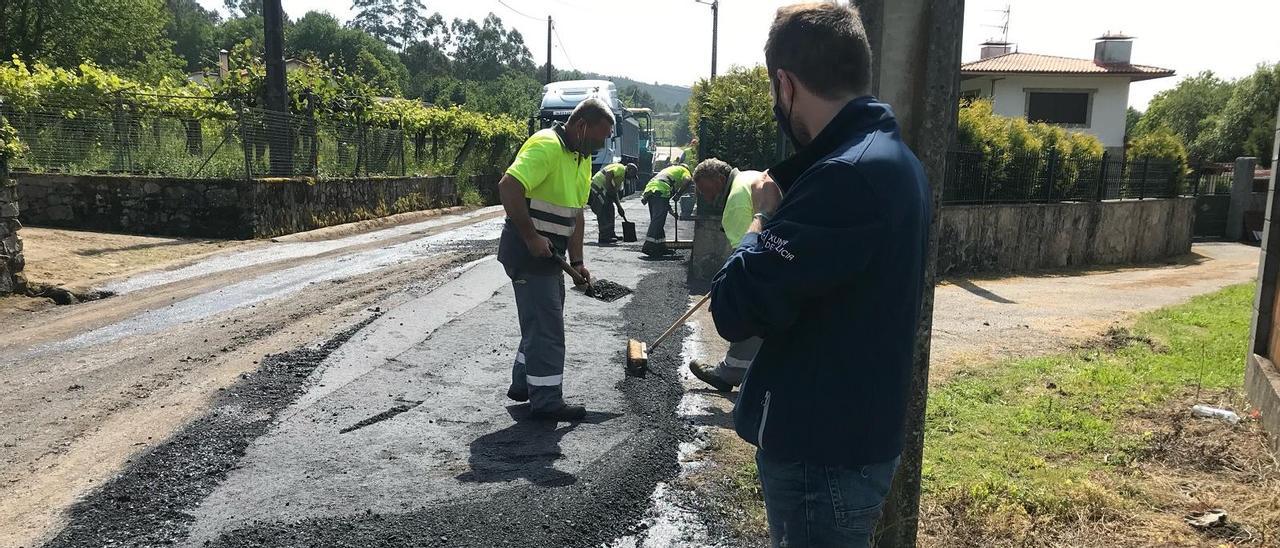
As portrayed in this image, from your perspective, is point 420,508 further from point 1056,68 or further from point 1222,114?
point 1222,114

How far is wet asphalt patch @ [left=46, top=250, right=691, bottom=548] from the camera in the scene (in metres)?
3.17

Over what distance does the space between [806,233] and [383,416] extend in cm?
356

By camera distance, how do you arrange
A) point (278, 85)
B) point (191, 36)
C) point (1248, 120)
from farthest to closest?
point (191, 36), point (1248, 120), point (278, 85)

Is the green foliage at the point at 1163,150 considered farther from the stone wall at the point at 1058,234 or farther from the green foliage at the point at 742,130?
the green foliage at the point at 742,130

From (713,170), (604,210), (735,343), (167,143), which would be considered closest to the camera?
(735,343)

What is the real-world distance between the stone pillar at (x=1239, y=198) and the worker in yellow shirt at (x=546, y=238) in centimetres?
2624

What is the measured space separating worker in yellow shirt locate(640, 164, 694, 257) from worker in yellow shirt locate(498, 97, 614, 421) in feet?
23.0

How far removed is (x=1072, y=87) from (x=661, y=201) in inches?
1068

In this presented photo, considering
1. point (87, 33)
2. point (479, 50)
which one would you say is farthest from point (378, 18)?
point (87, 33)

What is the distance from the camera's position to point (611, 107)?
21297mm

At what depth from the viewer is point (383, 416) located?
178 inches

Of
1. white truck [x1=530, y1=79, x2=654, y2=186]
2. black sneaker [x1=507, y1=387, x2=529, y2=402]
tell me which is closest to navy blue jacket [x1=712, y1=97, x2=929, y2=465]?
black sneaker [x1=507, y1=387, x2=529, y2=402]

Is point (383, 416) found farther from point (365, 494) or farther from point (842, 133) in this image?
point (842, 133)

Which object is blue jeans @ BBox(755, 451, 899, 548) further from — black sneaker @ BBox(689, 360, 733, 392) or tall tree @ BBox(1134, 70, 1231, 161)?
tall tree @ BBox(1134, 70, 1231, 161)
